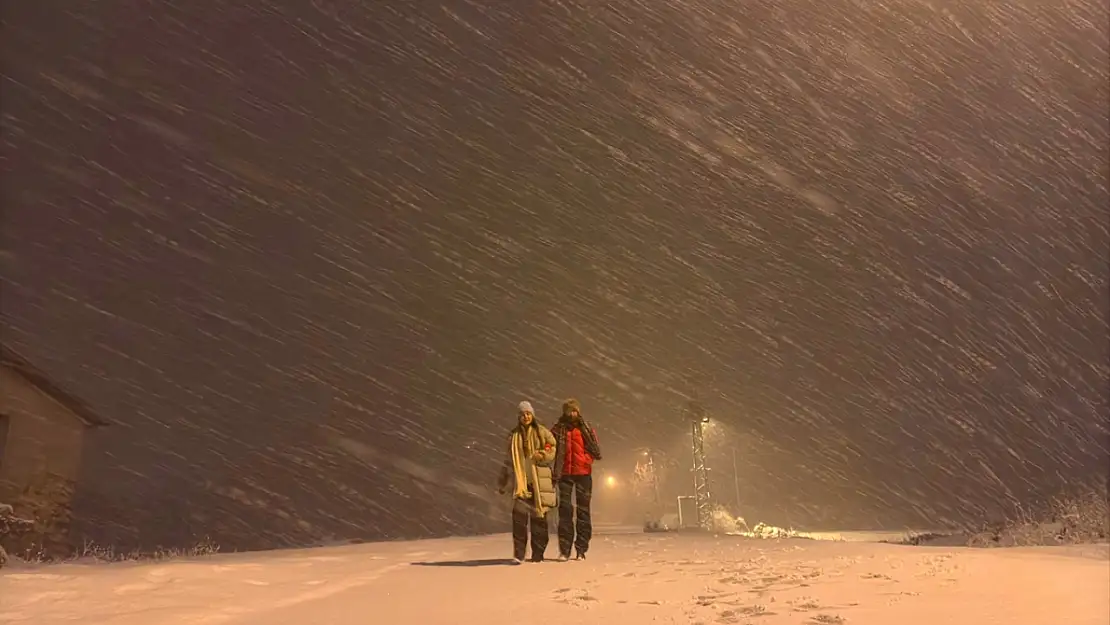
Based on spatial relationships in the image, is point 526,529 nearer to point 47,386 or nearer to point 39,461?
point 39,461

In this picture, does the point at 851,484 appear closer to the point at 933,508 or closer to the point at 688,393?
the point at 933,508

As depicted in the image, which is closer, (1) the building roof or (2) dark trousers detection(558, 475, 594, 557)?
(2) dark trousers detection(558, 475, 594, 557)

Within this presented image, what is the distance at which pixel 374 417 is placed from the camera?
46844 millimetres

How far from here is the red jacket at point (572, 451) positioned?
7.97 meters

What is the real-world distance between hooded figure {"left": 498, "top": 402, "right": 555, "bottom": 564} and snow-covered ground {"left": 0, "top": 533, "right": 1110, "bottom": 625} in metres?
0.41

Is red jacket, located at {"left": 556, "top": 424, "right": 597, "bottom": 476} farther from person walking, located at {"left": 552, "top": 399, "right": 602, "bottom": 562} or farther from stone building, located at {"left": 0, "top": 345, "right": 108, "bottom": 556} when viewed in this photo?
stone building, located at {"left": 0, "top": 345, "right": 108, "bottom": 556}

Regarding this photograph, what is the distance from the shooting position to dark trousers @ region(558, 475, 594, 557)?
25.6 feet

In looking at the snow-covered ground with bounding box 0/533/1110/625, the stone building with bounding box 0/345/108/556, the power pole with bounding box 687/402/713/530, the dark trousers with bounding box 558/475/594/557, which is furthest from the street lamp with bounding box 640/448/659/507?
the snow-covered ground with bounding box 0/533/1110/625

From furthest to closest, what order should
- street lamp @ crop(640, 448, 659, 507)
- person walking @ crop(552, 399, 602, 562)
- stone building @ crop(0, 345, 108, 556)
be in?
street lamp @ crop(640, 448, 659, 507), stone building @ crop(0, 345, 108, 556), person walking @ crop(552, 399, 602, 562)

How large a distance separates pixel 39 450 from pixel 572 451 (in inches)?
487

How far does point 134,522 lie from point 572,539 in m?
24.2

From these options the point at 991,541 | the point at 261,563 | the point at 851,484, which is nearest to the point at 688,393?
the point at 991,541

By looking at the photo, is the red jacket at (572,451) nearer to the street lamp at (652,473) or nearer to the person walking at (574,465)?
the person walking at (574,465)

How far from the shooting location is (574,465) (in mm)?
7977
